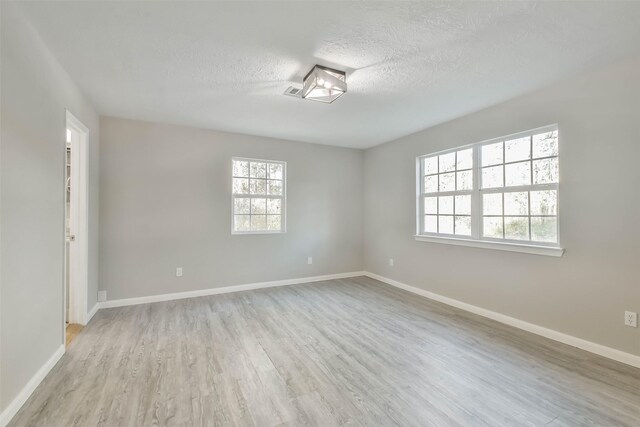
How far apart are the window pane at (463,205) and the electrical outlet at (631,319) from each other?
165 centimetres

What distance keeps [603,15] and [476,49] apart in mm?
699

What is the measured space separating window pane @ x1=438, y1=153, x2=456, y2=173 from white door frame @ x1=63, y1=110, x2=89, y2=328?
4.36 m

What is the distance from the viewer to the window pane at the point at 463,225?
11.7 feet

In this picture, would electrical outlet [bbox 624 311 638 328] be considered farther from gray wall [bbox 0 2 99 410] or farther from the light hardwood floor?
gray wall [bbox 0 2 99 410]

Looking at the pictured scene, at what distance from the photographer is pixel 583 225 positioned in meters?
2.51

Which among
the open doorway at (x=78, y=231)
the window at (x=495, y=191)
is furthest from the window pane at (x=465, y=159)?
the open doorway at (x=78, y=231)

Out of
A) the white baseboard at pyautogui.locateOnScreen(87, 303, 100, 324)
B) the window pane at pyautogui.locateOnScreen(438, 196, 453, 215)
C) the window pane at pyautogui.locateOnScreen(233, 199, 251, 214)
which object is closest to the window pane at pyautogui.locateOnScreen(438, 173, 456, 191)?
the window pane at pyautogui.locateOnScreen(438, 196, 453, 215)

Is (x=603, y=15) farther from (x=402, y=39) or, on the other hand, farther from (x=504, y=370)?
(x=504, y=370)

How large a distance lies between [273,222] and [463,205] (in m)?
2.87

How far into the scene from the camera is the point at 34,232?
75.4 inches

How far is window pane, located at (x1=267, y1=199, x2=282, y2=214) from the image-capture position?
182 inches

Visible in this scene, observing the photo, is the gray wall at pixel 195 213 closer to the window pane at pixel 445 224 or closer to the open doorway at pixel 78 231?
the open doorway at pixel 78 231

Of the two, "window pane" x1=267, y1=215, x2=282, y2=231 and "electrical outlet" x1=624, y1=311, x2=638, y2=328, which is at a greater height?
"window pane" x1=267, y1=215, x2=282, y2=231

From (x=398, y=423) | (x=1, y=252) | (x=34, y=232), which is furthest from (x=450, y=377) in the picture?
→ (x=34, y=232)
